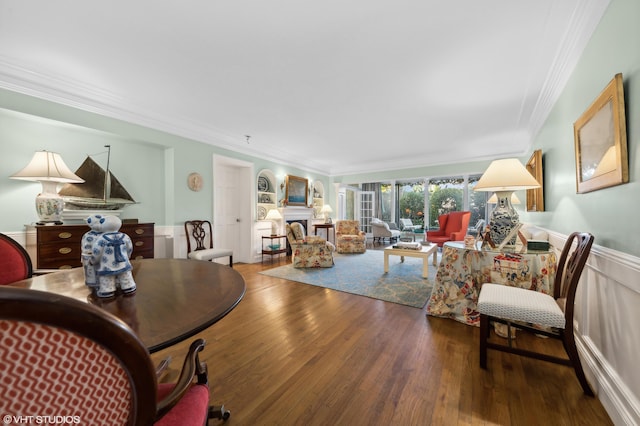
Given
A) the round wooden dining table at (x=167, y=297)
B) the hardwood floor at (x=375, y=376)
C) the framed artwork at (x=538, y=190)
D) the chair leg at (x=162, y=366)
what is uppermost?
the framed artwork at (x=538, y=190)

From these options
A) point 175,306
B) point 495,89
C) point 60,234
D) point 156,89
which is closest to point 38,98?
point 156,89

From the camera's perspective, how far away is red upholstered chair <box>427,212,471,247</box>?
536 centimetres

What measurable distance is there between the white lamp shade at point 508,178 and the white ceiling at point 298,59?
3.26 ft

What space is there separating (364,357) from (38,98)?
13.7 feet

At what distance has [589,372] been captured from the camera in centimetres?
155

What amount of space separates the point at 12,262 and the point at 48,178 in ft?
4.72

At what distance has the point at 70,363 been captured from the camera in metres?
0.38

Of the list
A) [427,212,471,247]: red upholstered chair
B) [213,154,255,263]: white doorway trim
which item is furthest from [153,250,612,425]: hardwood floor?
[427,212,471,247]: red upholstered chair

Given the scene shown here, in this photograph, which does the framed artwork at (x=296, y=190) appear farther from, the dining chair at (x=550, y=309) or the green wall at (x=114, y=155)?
the dining chair at (x=550, y=309)

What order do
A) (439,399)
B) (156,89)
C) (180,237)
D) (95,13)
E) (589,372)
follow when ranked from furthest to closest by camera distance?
(180,237)
(156,89)
(95,13)
(589,372)
(439,399)

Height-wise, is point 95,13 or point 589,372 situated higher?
point 95,13

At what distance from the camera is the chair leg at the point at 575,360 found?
4.66ft

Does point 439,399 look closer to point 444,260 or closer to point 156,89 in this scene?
point 444,260

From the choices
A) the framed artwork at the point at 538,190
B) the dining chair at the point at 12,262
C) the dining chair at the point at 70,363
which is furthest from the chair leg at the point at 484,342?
the dining chair at the point at 12,262
